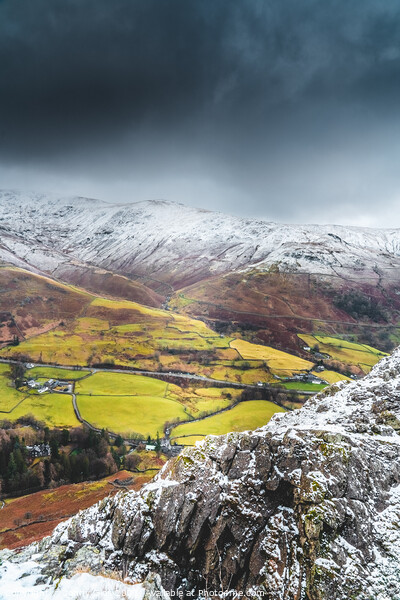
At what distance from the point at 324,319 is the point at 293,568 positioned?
173231 millimetres

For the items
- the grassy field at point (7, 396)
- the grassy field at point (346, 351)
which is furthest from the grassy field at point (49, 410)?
the grassy field at point (346, 351)

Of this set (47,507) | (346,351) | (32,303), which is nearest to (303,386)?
(346,351)

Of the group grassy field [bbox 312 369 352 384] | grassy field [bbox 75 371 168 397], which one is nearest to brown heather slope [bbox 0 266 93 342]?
grassy field [bbox 75 371 168 397]

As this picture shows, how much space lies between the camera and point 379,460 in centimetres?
1509

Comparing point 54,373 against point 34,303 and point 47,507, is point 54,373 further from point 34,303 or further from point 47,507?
point 34,303

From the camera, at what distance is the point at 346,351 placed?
137500 millimetres

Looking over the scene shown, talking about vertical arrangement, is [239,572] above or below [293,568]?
below

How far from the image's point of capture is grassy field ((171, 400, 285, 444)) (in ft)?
245

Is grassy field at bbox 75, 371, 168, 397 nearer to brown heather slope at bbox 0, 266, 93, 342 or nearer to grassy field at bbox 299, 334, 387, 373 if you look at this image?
brown heather slope at bbox 0, 266, 93, 342

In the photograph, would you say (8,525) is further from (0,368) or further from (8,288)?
(8,288)

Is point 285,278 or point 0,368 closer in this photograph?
point 0,368

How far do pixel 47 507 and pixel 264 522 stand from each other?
4852 centimetres

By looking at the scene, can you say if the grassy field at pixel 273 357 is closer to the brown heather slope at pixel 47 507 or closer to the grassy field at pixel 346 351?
the grassy field at pixel 346 351

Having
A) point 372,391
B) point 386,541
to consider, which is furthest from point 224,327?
point 386,541
